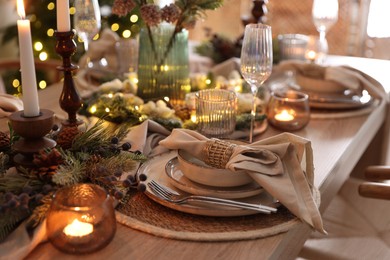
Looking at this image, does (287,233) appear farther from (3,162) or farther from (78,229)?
(3,162)

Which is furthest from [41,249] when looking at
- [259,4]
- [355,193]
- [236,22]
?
[236,22]

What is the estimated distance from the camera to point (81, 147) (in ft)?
3.37

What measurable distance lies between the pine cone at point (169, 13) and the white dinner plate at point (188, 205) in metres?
0.42

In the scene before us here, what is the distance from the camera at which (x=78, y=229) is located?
0.82m

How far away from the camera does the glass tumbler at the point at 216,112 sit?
1.22 meters

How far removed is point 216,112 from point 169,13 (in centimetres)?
32

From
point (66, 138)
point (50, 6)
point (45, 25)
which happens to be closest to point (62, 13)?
point (66, 138)

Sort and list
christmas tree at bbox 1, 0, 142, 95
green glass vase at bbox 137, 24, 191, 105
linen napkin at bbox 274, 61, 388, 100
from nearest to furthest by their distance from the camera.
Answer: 1. green glass vase at bbox 137, 24, 191, 105
2. linen napkin at bbox 274, 61, 388, 100
3. christmas tree at bbox 1, 0, 142, 95

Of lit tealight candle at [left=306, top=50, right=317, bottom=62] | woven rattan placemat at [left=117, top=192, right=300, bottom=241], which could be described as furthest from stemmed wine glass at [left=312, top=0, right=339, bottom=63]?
woven rattan placemat at [left=117, top=192, right=300, bottom=241]

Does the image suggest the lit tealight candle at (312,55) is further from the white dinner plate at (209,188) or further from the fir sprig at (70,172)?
the fir sprig at (70,172)

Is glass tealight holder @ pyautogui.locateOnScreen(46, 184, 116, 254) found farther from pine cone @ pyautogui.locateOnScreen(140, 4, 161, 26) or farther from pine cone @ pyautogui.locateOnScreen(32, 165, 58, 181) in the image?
pine cone @ pyautogui.locateOnScreen(140, 4, 161, 26)

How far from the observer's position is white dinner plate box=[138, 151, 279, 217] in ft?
3.07

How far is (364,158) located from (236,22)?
2.49 metres

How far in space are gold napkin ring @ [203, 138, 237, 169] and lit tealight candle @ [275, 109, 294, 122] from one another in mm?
403
